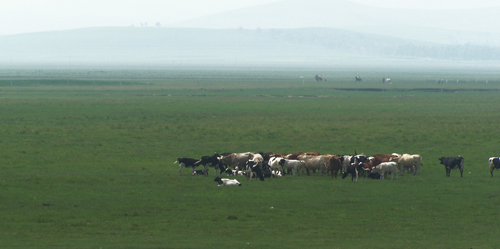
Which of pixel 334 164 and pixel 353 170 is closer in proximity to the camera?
pixel 353 170

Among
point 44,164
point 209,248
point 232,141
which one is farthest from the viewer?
point 232,141

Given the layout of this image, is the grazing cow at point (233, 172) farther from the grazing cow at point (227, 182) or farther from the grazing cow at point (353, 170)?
the grazing cow at point (353, 170)

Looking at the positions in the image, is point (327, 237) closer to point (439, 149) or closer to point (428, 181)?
point (428, 181)

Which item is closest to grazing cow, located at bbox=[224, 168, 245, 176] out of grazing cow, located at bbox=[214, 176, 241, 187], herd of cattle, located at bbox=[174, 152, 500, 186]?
herd of cattle, located at bbox=[174, 152, 500, 186]

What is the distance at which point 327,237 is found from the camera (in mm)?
21672

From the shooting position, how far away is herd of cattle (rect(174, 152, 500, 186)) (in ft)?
109

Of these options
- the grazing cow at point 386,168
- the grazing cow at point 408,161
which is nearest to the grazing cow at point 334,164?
the grazing cow at point 386,168

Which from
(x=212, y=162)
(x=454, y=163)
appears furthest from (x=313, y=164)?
(x=454, y=163)

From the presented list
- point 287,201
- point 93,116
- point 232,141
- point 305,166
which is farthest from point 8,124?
point 287,201

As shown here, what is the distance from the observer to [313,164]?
114ft

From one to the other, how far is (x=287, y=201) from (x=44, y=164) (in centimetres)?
1580

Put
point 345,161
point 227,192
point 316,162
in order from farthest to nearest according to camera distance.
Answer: point 345,161 → point 316,162 → point 227,192

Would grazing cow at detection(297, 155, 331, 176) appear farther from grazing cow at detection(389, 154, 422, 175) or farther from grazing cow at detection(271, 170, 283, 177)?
grazing cow at detection(389, 154, 422, 175)

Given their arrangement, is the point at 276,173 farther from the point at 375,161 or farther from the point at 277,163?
the point at 375,161
